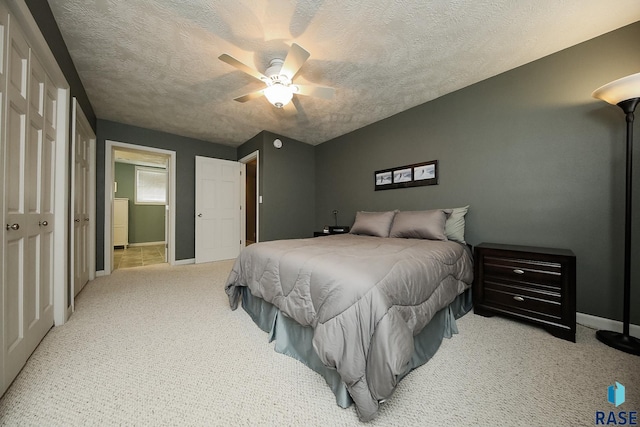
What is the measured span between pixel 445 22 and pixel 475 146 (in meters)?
1.39

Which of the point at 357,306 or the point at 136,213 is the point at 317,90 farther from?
the point at 136,213

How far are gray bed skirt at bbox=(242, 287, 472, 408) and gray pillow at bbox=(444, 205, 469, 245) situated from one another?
0.91m

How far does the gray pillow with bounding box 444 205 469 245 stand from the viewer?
8.07ft

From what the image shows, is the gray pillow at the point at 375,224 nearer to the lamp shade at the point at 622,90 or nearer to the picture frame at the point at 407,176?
the picture frame at the point at 407,176

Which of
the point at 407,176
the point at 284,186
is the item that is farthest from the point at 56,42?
the point at 407,176

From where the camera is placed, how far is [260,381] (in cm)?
130

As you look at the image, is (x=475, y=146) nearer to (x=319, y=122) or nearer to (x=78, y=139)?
(x=319, y=122)

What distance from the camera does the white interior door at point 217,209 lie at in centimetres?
438

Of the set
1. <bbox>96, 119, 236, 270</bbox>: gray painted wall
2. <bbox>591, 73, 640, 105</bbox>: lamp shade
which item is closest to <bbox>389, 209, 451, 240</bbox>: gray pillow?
<bbox>591, 73, 640, 105</bbox>: lamp shade

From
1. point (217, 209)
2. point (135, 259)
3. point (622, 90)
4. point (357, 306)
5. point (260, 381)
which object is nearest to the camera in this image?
point (357, 306)

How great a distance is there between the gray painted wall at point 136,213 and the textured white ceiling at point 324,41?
4032 millimetres

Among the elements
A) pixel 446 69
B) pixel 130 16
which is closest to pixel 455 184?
pixel 446 69

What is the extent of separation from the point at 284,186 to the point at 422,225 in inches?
105

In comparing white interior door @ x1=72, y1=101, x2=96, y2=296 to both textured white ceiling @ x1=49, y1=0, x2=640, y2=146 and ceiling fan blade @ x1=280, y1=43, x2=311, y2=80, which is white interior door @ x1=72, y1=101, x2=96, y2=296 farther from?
ceiling fan blade @ x1=280, y1=43, x2=311, y2=80
